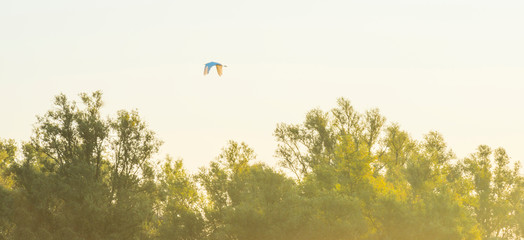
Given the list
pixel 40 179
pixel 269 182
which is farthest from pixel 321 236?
pixel 40 179

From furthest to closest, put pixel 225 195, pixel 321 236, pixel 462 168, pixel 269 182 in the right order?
pixel 462 168 → pixel 225 195 → pixel 269 182 → pixel 321 236

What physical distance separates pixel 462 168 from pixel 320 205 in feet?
187

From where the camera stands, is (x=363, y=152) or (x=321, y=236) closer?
(x=321, y=236)

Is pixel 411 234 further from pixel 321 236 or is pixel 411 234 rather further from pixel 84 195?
pixel 84 195

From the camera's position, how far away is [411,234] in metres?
76.5

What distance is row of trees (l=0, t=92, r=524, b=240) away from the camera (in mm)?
73250

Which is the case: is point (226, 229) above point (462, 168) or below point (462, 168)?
below

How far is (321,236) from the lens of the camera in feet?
237

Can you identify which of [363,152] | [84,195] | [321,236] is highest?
[363,152]

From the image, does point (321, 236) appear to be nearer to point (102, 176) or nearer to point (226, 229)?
point (226, 229)

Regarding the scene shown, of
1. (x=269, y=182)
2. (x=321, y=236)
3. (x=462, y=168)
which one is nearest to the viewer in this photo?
(x=321, y=236)

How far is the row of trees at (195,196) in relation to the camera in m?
73.2

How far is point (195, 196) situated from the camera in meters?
86.9

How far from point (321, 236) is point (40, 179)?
3239 cm
